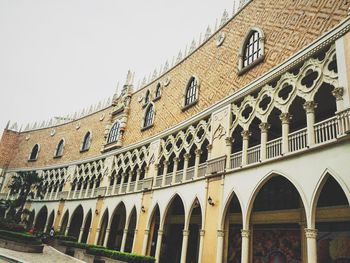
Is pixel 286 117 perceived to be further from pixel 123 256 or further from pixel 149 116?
pixel 149 116

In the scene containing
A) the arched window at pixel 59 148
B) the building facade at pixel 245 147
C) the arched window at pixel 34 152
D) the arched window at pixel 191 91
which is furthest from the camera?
the arched window at pixel 34 152

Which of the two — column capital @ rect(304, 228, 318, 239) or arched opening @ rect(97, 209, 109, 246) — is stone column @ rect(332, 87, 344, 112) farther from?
arched opening @ rect(97, 209, 109, 246)

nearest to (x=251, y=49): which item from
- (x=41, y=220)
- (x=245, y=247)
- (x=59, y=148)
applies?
(x=245, y=247)

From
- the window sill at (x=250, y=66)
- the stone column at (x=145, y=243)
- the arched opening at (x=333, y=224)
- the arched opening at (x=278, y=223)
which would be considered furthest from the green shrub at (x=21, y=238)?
the arched opening at (x=333, y=224)

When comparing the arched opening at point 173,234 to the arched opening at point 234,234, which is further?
the arched opening at point 173,234

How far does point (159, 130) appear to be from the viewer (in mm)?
20188

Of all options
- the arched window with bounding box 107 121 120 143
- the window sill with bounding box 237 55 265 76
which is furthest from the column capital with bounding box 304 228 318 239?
the arched window with bounding box 107 121 120 143

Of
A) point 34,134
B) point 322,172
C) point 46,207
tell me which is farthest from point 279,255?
point 34,134

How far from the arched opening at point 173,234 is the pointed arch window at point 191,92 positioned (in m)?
5.94

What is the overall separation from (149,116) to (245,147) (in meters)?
11.7

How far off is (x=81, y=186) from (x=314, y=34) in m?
23.2

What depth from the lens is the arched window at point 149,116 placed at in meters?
22.1

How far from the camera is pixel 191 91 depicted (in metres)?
18.6

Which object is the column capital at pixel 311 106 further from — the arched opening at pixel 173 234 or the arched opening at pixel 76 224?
the arched opening at pixel 76 224
